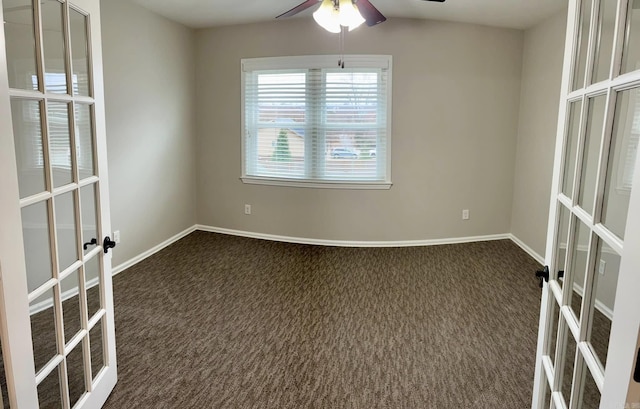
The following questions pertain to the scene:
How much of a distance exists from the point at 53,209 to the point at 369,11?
7.42 feet

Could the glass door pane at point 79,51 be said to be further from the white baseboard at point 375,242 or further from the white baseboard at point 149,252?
the white baseboard at point 375,242

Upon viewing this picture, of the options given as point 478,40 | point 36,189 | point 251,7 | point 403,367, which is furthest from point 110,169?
point 478,40

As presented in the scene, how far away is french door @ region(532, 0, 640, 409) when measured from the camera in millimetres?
841

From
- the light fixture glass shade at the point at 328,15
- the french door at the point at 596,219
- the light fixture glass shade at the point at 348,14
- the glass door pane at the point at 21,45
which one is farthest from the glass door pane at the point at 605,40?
the glass door pane at the point at 21,45

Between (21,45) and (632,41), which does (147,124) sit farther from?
(632,41)

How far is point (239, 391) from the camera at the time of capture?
2.14 meters

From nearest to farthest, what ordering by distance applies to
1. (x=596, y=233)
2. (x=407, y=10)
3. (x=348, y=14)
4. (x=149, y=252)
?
(x=596, y=233), (x=348, y=14), (x=407, y=10), (x=149, y=252)

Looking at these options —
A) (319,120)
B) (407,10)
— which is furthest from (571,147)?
(319,120)

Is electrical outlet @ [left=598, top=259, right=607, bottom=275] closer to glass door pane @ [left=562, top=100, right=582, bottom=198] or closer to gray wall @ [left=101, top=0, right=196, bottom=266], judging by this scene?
glass door pane @ [left=562, top=100, right=582, bottom=198]

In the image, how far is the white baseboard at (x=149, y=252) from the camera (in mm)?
3779

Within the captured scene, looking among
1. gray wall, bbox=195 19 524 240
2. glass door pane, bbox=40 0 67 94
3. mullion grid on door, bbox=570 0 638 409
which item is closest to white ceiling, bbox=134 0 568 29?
gray wall, bbox=195 19 524 240

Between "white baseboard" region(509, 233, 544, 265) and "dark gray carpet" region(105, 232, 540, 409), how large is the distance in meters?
0.12

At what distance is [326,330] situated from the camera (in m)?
2.78

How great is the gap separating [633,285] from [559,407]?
767 mm
